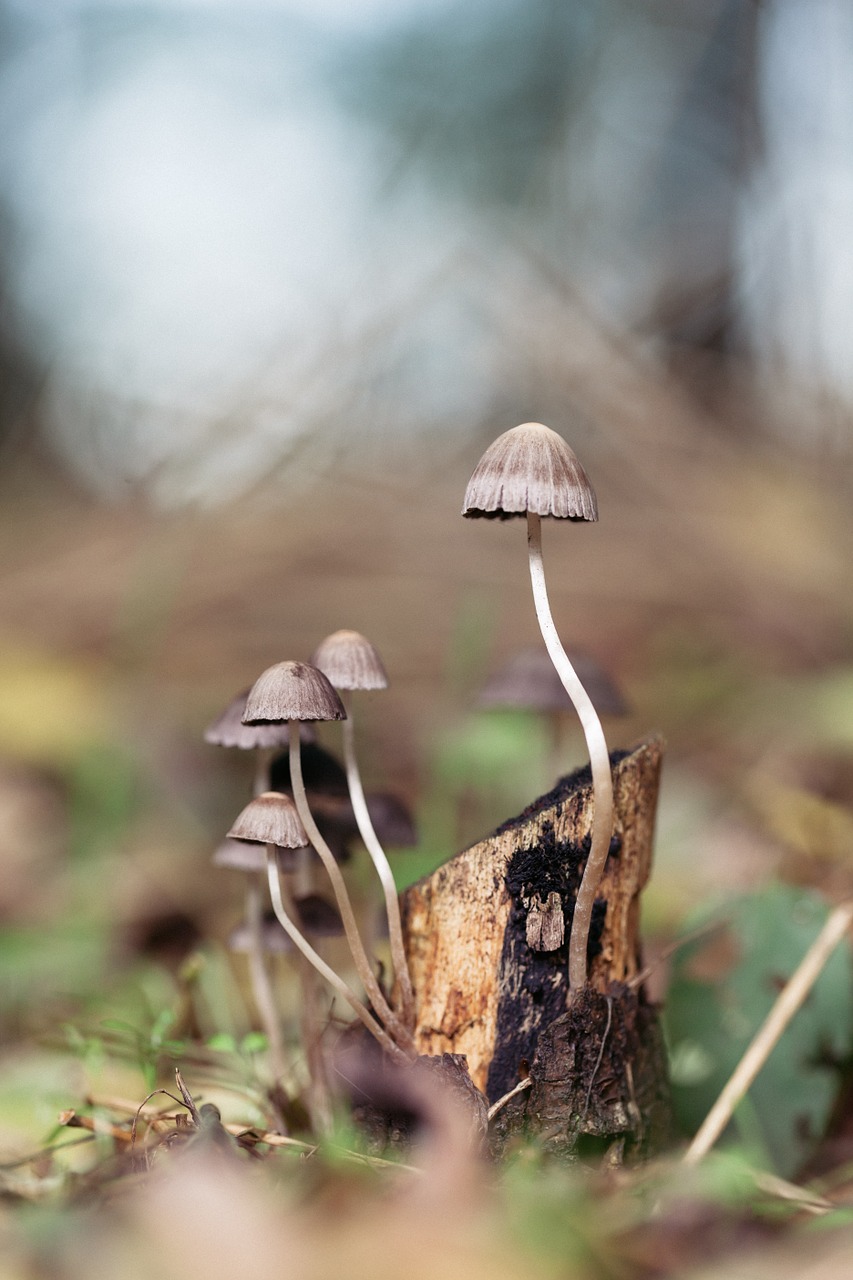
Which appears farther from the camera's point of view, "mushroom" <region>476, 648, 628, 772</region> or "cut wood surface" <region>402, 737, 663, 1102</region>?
"mushroom" <region>476, 648, 628, 772</region>

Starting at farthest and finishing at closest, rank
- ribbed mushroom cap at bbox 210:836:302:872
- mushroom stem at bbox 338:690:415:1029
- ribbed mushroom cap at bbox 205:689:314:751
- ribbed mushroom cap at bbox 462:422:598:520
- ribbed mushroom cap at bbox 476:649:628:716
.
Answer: ribbed mushroom cap at bbox 476:649:628:716
ribbed mushroom cap at bbox 210:836:302:872
ribbed mushroom cap at bbox 205:689:314:751
mushroom stem at bbox 338:690:415:1029
ribbed mushroom cap at bbox 462:422:598:520

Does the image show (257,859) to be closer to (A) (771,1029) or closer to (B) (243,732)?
(B) (243,732)

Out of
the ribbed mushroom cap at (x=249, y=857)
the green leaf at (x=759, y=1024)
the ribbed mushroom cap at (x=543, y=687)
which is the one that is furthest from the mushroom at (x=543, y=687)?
the ribbed mushroom cap at (x=249, y=857)

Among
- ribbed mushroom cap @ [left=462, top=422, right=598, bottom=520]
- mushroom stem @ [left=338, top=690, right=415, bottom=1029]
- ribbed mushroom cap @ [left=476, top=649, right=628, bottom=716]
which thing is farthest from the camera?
ribbed mushroom cap @ [left=476, top=649, right=628, bottom=716]

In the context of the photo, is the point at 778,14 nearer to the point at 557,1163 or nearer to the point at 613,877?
the point at 613,877

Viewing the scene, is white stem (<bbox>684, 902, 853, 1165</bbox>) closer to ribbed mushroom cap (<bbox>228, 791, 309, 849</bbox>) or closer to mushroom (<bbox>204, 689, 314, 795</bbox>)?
ribbed mushroom cap (<bbox>228, 791, 309, 849</bbox>)

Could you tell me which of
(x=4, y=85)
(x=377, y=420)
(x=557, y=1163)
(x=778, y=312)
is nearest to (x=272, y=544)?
(x=377, y=420)

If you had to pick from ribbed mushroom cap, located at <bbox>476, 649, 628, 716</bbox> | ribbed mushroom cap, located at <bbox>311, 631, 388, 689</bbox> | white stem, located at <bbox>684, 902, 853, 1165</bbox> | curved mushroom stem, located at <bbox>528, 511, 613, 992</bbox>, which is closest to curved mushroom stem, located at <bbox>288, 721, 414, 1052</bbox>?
ribbed mushroom cap, located at <bbox>311, 631, 388, 689</bbox>

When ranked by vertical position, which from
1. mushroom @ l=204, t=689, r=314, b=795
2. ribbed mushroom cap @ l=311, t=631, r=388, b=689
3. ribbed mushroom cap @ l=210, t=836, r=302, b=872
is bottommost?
ribbed mushroom cap @ l=210, t=836, r=302, b=872

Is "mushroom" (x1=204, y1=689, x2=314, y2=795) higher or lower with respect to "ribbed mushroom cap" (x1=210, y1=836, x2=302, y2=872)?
higher
